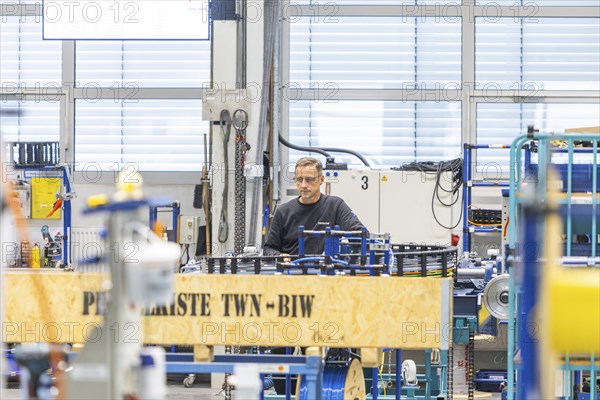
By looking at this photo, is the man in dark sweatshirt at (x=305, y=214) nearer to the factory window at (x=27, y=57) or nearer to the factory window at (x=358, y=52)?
the factory window at (x=358, y=52)

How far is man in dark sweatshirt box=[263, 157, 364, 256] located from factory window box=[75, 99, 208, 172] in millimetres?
3280

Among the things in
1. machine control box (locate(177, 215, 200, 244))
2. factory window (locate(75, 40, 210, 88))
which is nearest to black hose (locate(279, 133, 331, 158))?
factory window (locate(75, 40, 210, 88))

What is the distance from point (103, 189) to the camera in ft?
29.6

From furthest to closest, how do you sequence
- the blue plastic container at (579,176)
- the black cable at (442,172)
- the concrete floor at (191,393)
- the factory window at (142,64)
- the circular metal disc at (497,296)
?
the factory window at (142,64) < the black cable at (442,172) < the concrete floor at (191,393) < the circular metal disc at (497,296) < the blue plastic container at (579,176)

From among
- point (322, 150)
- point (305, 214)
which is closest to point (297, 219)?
point (305, 214)

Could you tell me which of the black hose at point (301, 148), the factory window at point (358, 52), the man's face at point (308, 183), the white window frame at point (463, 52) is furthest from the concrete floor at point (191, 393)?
the factory window at point (358, 52)

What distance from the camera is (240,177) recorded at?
7664 millimetres

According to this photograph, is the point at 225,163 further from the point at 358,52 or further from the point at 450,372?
the point at 450,372

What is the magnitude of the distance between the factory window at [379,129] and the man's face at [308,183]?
10.4 ft

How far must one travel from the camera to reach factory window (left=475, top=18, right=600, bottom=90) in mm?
9148

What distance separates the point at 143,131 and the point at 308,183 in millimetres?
3613

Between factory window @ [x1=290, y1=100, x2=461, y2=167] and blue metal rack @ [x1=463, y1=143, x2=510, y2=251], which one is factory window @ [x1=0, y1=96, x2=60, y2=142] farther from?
blue metal rack @ [x1=463, y1=143, x2=510, y2=251]

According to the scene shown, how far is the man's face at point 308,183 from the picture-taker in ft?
19.7

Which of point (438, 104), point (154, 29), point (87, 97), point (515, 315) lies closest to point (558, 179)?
point (515, 315)
